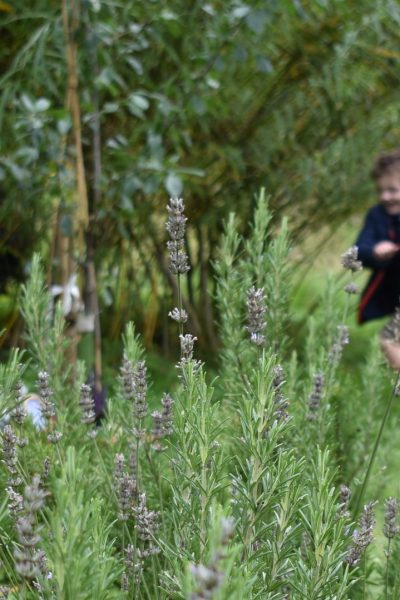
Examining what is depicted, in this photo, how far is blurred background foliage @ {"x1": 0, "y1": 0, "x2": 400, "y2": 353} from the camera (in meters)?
2.61

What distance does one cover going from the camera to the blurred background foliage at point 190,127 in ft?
8.57

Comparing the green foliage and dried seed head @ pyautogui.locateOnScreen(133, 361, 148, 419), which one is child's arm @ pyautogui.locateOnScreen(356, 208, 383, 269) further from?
dried seed head @ pyautogui.locateOnScreen(133, 361, 148, 419)

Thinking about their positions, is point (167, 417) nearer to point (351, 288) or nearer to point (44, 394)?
point (44, 394)

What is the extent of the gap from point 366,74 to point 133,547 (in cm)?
348

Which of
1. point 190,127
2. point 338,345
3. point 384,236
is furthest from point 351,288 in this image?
point 190,127

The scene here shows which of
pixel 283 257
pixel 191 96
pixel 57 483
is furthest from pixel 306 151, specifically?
pixel 57 483

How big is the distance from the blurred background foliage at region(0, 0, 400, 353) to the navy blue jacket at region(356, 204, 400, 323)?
56 centimetres

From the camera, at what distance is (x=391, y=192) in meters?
3.56

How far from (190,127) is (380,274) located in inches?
45.1

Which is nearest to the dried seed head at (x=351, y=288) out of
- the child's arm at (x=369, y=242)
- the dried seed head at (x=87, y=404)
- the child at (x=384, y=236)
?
the dried seed head at (x=87, y=404)

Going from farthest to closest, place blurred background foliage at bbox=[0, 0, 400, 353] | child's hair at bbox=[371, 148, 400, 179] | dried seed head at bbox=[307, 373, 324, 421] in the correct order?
1. child's hair at bbox=[371, 148, 400, 179]
2. blurred background foliage at bbox=[0, 0, 400, 353]
3. dried seed head at bbox=[307, 373, 324, 421]

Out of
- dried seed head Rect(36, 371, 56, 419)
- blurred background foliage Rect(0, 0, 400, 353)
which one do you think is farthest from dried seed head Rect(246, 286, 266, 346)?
blurred background foliage Rect(0, 0, 400, 353)

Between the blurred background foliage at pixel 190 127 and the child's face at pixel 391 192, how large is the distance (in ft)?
1.57

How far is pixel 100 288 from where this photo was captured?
3.49m
